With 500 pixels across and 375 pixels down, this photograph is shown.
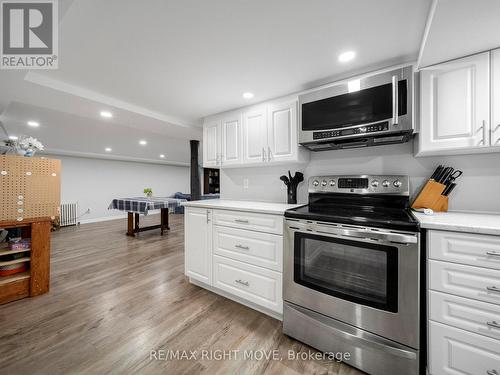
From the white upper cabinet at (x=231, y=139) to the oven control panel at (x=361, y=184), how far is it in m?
1.00

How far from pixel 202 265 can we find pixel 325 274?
1356mm

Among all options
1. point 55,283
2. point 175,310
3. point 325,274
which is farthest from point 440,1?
point 55,283

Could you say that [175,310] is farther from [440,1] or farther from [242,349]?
[440,1]

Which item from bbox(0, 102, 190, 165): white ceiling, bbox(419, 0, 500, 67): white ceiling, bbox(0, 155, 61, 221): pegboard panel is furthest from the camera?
bbox(0, 102, 190, 165): white ceiling

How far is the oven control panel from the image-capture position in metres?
1.67

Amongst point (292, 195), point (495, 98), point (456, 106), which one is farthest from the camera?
point (292, 195)

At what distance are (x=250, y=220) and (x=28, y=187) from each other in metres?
2.31

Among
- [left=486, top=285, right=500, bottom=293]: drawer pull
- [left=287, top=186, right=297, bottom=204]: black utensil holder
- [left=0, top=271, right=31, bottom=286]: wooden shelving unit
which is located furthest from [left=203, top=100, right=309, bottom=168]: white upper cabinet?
[left=0, top=271, right=31, bottom=286]: wooden shelving unit

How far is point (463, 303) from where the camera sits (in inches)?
43.9

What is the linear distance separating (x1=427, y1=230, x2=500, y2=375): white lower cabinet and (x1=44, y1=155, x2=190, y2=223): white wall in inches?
319

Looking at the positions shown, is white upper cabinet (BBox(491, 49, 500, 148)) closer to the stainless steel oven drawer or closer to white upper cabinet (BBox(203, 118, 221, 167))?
the stainless steel oven drawer

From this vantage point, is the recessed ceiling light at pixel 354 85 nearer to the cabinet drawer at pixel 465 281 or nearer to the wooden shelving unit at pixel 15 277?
the cabinet drawer at pixel 465 281

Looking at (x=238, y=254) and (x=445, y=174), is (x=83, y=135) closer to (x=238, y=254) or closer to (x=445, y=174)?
(x=238, y=254)

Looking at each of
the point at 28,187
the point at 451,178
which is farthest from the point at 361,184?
the point at 28,187
